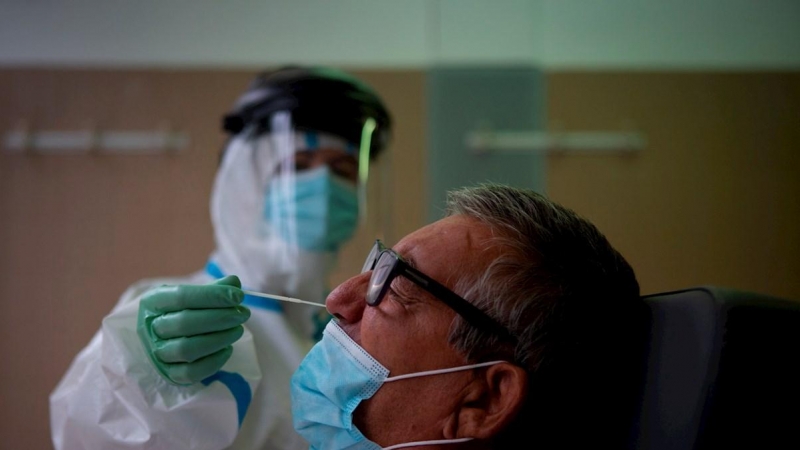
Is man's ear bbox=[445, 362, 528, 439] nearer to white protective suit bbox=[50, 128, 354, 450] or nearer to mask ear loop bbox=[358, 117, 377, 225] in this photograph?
white protective suit bbox=[50, 128, 354, 450]

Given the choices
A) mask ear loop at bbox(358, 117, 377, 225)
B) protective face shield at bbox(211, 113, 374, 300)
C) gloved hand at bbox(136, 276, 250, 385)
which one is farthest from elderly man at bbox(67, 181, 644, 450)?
mask ear loop at bbox(358, 117, 377, 225)

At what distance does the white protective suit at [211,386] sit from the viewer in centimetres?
106

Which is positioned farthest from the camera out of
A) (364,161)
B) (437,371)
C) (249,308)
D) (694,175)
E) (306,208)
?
(694,175)

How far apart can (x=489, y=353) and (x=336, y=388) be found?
0.21 metres

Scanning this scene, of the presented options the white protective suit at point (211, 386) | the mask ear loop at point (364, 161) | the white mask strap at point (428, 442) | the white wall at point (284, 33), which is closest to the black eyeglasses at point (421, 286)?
the white mask strap at point (428, 442)

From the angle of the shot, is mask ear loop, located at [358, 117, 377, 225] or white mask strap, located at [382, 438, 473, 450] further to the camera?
mask ear loop, located at [358, 117, 377, 225]

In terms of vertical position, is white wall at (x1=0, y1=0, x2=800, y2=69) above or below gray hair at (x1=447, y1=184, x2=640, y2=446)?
above

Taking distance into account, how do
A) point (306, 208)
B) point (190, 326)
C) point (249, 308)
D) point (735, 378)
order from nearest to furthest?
point (735, 378) < point (190, 326) < point (249, 308) < point (306, 208)

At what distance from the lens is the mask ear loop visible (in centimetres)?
166

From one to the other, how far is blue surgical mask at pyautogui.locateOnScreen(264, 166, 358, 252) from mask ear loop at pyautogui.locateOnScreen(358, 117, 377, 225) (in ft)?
0.29

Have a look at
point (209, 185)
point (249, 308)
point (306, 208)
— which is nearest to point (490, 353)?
point (249, 308)

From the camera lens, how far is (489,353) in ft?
2.87

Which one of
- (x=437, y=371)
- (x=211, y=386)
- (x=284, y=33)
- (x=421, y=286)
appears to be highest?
(x=284, y=33)

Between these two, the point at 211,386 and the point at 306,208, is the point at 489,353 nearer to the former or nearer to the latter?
the point at 211,386
